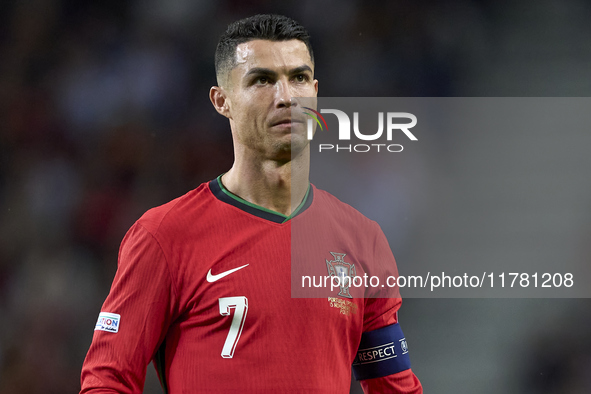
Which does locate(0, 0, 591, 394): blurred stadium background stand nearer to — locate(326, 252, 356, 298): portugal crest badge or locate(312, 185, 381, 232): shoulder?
locate(312, 185, 381, 232): shoulder

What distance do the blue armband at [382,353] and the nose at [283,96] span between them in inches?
30.9

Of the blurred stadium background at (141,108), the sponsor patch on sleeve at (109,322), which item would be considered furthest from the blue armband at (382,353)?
the blurred stadium background at (141,108)

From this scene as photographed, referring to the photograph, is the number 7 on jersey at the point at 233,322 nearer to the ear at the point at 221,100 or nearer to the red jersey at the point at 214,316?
the red jersey at the point at 214,316

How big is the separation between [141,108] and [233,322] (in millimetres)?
2192

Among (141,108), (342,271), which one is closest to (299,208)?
(342,271)

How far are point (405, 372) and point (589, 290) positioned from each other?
3.30ft

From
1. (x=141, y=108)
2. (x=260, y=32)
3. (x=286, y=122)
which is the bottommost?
(x=286, y=122)

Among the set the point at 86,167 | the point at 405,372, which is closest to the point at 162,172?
the point at 86,167

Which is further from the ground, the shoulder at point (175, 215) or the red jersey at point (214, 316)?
the shoulder at point (175, 215)

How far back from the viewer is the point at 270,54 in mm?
1852

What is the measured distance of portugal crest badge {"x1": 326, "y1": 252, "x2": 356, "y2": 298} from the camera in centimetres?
185

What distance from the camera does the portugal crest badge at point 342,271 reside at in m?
1.85

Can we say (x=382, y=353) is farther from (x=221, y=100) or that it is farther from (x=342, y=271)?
(x=221, y=100)

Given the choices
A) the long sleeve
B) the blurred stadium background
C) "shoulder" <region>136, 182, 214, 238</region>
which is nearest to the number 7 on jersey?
the long sleeve
